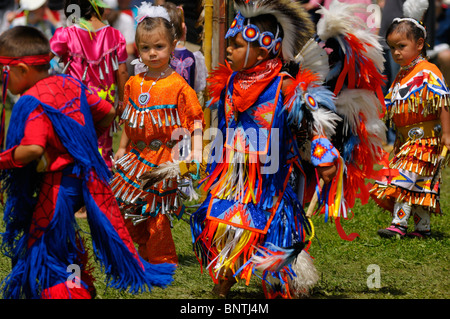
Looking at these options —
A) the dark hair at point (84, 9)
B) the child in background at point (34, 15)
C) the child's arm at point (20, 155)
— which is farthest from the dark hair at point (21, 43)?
the child in background at point (34, 15)

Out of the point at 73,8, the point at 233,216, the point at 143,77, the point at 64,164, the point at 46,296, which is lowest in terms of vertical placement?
the point at 46,296

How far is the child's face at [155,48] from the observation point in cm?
402

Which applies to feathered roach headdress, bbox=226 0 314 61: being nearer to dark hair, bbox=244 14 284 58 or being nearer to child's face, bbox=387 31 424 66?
dark hair, bbox=244 14 284 58

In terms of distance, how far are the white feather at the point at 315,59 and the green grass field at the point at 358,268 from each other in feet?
3.33

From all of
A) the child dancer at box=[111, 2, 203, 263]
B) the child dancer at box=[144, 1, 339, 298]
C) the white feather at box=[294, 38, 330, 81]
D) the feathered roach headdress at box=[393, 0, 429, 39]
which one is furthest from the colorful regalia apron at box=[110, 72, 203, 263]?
the feathered roach headdress at box=[393, 0, 429, 39]

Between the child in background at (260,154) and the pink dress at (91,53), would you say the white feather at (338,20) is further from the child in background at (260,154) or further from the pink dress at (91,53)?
the pink dress at (91,53)

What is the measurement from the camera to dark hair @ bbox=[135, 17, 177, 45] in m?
4.04

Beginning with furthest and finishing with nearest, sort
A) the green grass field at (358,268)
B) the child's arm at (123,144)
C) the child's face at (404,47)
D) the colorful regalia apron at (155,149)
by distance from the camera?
the child's face at (404,47), the child's arm at (123,144), the colorful regalia apron at (155,149), the green grass field at (358,268)

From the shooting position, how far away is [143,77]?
4.12 meters

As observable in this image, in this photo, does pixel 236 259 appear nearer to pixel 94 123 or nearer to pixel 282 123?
pixel 282 123

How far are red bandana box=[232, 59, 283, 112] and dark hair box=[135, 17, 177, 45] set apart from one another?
0.79 m

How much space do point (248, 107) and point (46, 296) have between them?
52.1 inches
